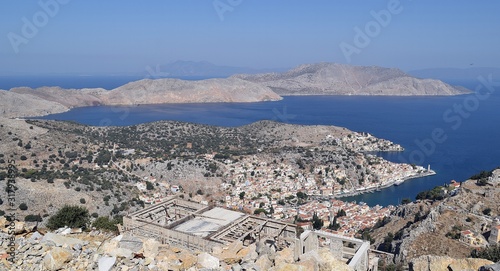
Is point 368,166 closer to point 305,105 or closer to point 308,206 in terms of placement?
point 308,206

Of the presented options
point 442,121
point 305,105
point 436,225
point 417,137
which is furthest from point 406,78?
point 436,225

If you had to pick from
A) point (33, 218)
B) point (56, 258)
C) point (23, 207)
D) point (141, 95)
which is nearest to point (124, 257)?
point (56, 258)

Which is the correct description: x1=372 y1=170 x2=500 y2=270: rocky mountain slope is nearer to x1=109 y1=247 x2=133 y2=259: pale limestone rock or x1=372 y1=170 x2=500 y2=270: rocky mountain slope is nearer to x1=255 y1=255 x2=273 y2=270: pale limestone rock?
x1=255 y1=255 x2=273 y2=270: pale limestone rock

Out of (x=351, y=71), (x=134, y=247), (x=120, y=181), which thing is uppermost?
(x=351, y=71)

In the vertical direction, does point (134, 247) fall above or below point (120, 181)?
above

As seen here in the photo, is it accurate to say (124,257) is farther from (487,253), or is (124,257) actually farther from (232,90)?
(232,90)

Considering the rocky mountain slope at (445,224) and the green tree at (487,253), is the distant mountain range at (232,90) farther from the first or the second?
the green tree at (487,253)

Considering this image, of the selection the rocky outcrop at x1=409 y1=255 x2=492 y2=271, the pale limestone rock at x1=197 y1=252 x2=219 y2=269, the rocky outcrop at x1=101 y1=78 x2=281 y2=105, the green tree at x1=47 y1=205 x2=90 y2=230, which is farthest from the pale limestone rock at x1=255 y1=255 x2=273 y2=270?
the rocky outcrop at x1=101 y1=78 x2=281 y2=105

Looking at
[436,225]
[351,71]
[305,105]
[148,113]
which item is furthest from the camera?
[351,71]
